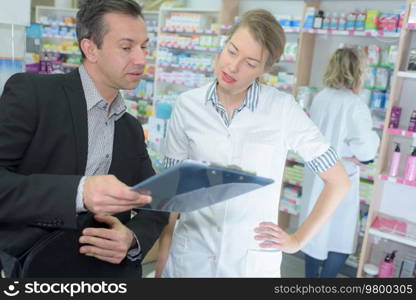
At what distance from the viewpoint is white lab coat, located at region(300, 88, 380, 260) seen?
11.1 feet

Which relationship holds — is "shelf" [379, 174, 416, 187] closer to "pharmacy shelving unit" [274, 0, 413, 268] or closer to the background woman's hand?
"pharmacy shelving unit" [274, 0, 413, 268]

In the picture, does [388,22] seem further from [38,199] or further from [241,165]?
[38,199]

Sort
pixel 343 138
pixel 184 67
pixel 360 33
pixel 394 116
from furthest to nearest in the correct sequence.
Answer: pixel 184 67 < pixel 360 33 < pixel 343 138 < pixel 394 116

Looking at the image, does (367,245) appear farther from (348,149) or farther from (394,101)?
(394,101)

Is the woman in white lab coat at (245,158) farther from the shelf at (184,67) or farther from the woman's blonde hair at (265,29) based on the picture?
the shelf at (184,67)

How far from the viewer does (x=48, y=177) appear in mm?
1092

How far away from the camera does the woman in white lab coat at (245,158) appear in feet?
5.32

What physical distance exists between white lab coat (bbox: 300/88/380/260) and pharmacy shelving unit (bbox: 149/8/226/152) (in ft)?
7.59

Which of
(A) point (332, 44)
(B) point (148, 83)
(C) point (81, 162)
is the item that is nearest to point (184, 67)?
(B) point (148, 83)

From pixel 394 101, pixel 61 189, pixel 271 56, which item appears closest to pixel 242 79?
pixel 271 56

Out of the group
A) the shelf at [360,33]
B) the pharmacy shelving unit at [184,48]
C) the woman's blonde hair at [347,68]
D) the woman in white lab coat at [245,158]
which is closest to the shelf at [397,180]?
the woman's blonde hair at [347,68]

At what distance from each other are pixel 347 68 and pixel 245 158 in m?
2.18

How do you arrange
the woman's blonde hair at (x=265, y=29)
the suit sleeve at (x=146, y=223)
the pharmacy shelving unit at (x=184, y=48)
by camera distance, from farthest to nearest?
1. the pharmacy shelving unit at (x=184, y=48)
2. the woman's blonde hair at (x=265, y=29)
3. the suit sleeve at (x=146, y=223)

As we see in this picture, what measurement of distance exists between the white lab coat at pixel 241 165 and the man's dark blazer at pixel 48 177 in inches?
10.4
